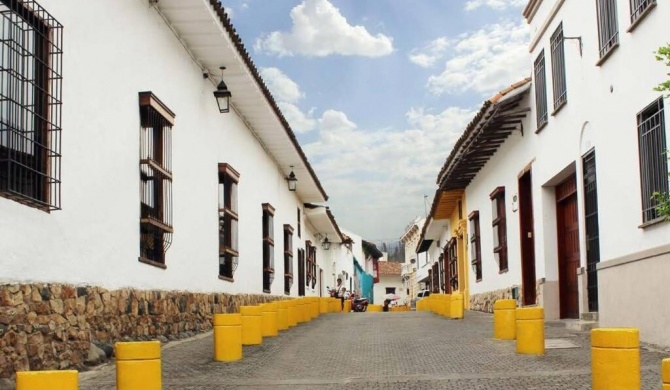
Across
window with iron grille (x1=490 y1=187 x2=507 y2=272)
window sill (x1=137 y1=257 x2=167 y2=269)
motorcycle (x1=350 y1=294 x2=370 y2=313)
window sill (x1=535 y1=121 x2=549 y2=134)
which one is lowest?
motorcycle (x1=350 y1=294 x2=370 y2=313)

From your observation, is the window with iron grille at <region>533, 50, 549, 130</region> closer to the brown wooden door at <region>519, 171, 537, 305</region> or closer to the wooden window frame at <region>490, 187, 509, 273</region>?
the brown wooden door at <region>519, 171, 537, 305</region>

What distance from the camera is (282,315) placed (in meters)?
15.4

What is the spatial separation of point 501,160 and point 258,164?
6073mm

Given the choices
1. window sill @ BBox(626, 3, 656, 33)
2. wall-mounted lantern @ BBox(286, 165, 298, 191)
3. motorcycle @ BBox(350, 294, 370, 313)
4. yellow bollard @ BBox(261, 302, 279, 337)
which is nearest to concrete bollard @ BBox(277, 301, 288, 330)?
yellow bollard @ BBox(261, 302, 279, 337)

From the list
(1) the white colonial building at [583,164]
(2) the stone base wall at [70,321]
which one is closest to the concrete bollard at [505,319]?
(1) the white colonial building at [583,164]

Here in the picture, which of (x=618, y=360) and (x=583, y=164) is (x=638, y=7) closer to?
(x=583, y=164)

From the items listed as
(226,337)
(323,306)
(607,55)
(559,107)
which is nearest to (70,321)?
(226,337)

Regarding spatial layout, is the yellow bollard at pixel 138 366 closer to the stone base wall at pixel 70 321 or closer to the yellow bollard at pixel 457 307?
the stone base wall at pixel 70 321

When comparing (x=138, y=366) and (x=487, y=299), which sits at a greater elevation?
(x=487, y=299)

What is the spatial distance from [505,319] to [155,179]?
5453 mm

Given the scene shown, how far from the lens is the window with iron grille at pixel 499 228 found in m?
21.1

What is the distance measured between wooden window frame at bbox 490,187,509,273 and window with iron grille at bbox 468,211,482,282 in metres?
3.09

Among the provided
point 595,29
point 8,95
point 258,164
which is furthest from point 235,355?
point 258,164

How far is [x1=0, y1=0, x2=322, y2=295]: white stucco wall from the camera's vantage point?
850cm
